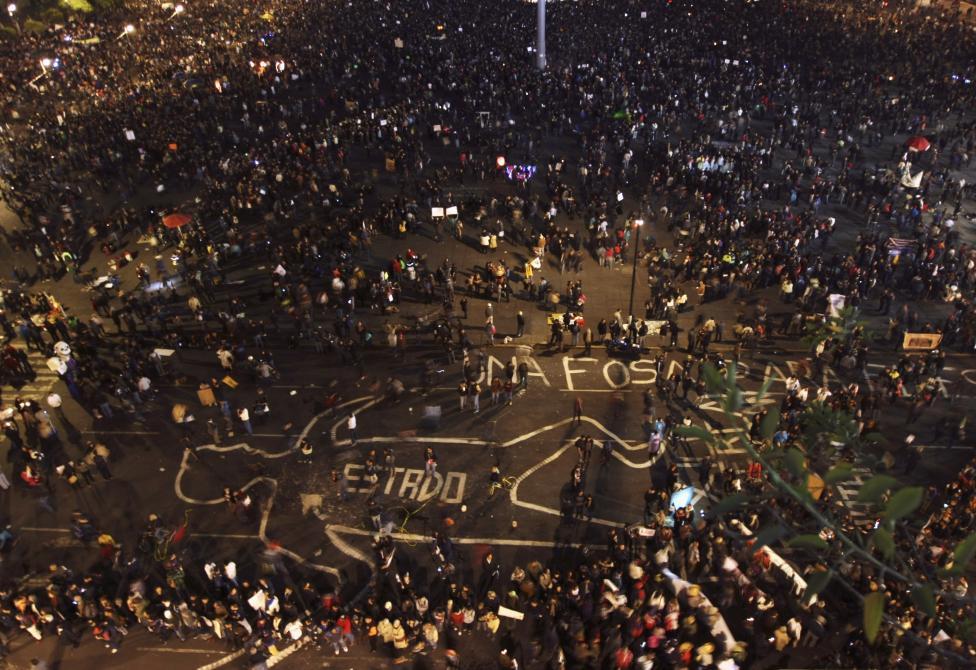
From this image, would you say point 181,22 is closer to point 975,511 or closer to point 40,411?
point 40,411

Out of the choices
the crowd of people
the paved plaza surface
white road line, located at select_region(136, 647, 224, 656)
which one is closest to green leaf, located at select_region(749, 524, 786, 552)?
the crowd of people

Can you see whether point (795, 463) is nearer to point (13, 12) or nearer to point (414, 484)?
point (414, 484)

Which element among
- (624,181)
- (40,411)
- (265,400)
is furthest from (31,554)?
(624,181)

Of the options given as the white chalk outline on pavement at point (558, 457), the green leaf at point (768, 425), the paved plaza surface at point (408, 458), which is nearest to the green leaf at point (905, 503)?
the green leaf at point (768, 425)

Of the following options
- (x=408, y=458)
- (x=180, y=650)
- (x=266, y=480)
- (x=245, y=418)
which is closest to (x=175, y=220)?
(x=245, y=418)

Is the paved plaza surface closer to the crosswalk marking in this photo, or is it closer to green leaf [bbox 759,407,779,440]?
the crosswalk marking

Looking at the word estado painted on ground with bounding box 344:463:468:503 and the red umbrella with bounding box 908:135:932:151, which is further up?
the red umbrella with bounding box 908:135:932:151
